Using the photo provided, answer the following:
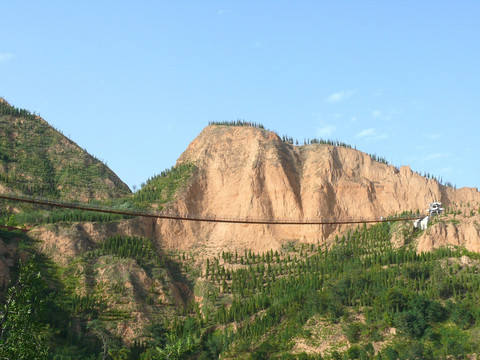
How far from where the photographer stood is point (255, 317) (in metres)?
65.2

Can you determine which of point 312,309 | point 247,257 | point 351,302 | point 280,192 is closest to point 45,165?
point 247,257

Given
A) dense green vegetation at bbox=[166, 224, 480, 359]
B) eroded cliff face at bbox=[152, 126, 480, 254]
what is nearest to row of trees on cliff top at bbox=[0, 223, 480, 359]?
dense green vegetation at bbox=[166, 224, 480, 359]

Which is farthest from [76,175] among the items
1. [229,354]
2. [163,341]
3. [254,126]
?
[229,354]

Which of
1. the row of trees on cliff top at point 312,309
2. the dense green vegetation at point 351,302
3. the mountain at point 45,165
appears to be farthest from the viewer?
the mountain at point 45,165

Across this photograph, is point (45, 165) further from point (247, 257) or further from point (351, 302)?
point (351, 302)

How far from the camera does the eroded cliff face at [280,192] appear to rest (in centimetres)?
8638

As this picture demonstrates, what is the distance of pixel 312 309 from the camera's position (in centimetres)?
6197

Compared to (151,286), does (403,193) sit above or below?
above

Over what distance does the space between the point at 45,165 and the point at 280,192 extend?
114 feet

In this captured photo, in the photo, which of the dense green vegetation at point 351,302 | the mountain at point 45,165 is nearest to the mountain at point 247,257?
the dense green vegetation at point 351,302

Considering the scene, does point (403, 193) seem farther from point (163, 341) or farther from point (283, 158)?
point (163, 341)

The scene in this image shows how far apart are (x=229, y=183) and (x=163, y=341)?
1345 inches

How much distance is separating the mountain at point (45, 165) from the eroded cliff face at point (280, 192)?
13.1 m

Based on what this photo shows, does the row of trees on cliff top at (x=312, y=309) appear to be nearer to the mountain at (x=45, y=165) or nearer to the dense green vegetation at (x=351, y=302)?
the dense green vegetation at (x=351, y=302)
